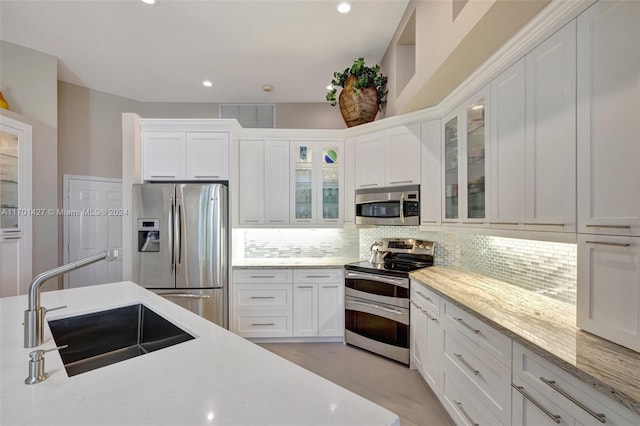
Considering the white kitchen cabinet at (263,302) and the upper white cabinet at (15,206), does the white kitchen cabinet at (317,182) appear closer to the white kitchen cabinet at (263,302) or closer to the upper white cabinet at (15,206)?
the white kitchen cabinet at (263,302)

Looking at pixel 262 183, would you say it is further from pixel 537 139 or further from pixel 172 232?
pixel 537 139

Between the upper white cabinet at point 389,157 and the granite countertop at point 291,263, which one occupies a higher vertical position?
the upper white cabinet at point 389,157

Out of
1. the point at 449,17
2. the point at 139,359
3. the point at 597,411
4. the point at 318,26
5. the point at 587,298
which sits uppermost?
the point at 318,26

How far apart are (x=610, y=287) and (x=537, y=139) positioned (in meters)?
0.79

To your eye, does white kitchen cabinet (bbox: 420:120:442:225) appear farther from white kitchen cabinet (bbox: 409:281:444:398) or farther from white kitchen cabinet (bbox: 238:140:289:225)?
white kitchen cabinet (bbox: 238:140:289:225)

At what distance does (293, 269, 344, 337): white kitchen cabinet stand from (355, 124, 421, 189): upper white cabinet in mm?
1113

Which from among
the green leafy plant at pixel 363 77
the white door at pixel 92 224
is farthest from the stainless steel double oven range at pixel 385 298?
the white door at pixel 92 224

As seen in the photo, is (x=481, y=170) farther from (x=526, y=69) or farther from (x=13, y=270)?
(x=13, y=270)

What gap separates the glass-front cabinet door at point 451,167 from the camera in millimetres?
2398

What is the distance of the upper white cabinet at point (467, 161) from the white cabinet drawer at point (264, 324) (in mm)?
1989

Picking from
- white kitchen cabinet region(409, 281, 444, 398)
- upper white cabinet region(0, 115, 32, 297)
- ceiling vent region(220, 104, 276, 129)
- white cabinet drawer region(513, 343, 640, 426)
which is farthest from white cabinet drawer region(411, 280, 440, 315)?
upper white cabinet region(0, 115, 32, 297)

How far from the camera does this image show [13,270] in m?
3.00

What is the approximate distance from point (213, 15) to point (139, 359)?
2.77m

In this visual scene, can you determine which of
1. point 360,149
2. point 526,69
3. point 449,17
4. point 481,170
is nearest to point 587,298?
point 481,170
